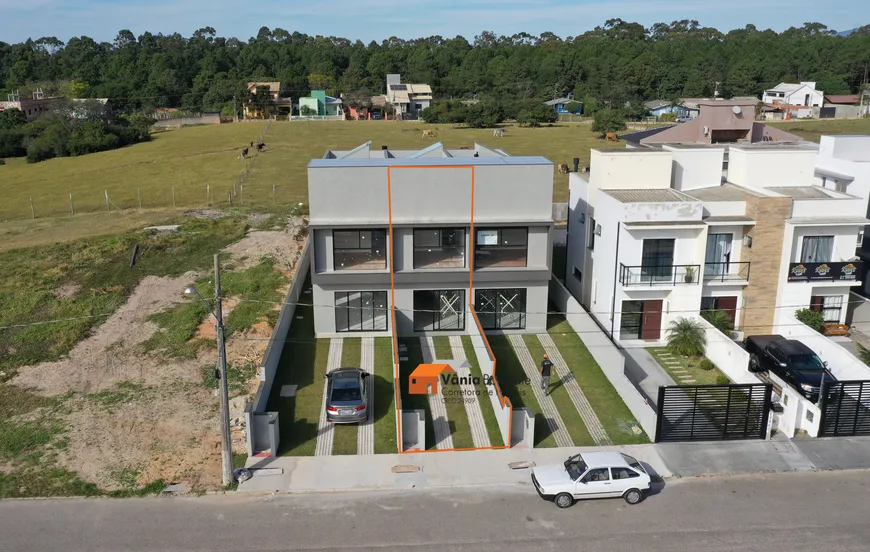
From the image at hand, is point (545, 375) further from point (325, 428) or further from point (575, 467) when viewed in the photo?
point (325, 428)

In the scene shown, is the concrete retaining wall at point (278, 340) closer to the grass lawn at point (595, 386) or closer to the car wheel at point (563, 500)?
the car wheel at point (563, 500)

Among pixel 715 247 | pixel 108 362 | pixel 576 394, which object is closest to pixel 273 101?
pixel 108 362

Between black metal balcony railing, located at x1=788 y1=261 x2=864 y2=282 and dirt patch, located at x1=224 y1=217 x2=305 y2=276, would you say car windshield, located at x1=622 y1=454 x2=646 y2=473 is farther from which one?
dirt patch, located at x1=224 y1=217 x2=305 y2=276

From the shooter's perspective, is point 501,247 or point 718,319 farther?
point 501,247

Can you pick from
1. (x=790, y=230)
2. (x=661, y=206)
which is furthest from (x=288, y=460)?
(x=790, y=230)

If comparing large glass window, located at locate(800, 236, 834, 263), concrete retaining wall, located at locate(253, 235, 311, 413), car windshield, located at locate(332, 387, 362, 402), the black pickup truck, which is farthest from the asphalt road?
large glass window, located at locate(800, 236, 834, 263)
